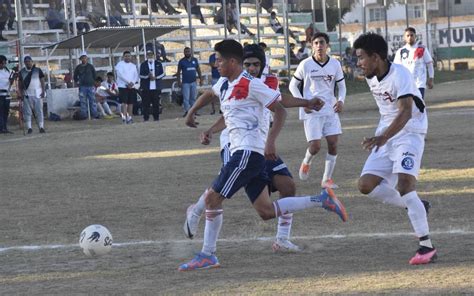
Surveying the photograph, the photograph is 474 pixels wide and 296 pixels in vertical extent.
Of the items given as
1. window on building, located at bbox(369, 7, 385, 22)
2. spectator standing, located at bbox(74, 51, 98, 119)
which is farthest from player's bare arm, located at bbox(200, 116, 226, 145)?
window on building, located at bbox(369, 7, 385, 22)

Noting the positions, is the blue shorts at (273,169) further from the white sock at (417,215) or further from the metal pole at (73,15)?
the metal pole at (73,15)

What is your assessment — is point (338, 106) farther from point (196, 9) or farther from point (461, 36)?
point (461, 36)

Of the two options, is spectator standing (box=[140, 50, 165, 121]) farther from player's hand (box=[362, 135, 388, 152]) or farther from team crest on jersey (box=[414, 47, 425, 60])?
player's hand (box=[362, 135, 388, 152])

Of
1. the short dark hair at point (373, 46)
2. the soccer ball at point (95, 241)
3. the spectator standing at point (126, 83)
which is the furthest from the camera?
the spectator standing at point (126, 83)

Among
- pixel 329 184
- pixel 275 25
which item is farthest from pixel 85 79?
pixel 329 184

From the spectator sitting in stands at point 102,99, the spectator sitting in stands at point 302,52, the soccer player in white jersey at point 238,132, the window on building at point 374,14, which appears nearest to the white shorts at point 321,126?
the soccer player in white jersey at point 238,132

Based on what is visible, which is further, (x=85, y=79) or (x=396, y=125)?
(x=85, y=79)

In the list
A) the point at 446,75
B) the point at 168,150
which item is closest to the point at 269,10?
the point at 446,75

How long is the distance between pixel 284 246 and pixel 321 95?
570 centimetres

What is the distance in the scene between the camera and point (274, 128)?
8.88m

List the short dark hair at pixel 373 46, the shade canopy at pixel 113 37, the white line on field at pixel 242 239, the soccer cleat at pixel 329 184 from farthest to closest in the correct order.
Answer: the shade canopy at pixel 113 37, the soccer cleat at pixel 329 184, the white line on field at pixel 242 239, the short dark hair at pixel 373 46

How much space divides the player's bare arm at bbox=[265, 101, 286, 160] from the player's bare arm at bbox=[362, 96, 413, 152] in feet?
2.32

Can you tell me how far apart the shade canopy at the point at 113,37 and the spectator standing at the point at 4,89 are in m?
4.03

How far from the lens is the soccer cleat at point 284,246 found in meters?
9.54
